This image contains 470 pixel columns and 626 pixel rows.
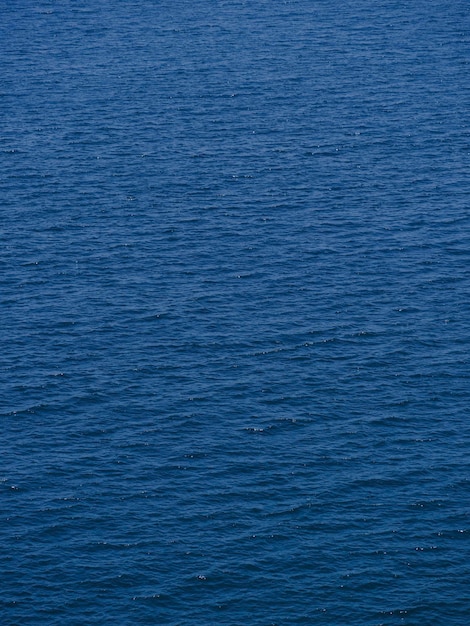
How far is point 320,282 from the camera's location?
146 meters

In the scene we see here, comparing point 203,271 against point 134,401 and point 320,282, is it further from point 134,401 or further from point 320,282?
point 134,401

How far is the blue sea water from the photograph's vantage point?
3979 inches

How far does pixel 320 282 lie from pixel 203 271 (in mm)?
14666

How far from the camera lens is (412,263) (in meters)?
150

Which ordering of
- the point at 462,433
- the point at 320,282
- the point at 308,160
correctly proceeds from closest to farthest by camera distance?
the point at 462,433 < the point at 320,282 < the point at 308,160

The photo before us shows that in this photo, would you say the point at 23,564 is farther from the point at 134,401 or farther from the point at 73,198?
the point at 73,198

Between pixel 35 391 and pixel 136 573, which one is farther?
pixel 35 391

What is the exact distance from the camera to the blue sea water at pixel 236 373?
101 meters

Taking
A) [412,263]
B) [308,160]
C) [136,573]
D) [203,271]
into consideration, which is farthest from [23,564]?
[308,160]

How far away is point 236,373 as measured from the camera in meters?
128

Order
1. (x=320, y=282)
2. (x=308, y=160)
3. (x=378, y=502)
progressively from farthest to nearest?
(x=308, y=160) → (x=320, y=282) → (x=378, y=502)

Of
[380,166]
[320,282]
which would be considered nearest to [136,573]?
[320,282]

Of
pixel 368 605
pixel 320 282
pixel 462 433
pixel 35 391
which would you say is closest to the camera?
pixel 368 605

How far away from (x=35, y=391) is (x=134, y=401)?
10.7 m
